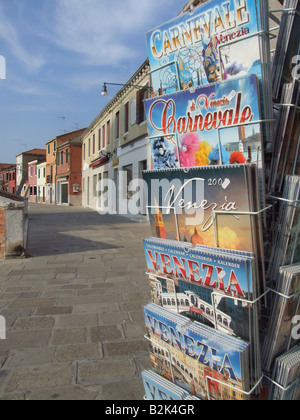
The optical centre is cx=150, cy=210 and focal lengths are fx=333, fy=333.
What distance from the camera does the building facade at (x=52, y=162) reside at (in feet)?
137

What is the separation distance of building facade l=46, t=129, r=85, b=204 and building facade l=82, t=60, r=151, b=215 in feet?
Result: 42.1

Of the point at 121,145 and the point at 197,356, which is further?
the point at 121,145

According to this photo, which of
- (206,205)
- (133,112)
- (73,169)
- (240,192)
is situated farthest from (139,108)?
(73,169)

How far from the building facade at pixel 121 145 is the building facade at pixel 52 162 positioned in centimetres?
1283

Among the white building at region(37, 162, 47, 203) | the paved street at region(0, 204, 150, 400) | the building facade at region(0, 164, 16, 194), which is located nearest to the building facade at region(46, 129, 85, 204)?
the white building at region(37, 162, 47, 203)

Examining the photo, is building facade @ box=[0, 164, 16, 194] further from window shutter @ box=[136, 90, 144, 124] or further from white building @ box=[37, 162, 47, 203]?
window shutter @ box=[136, 90, 144, 124]

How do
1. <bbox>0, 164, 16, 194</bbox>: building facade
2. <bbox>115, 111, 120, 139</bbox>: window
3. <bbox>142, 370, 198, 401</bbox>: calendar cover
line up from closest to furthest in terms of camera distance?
<bbox>142, 370, 198, 401</bbox>: calendar cover < <bbox>115, 111, 120, 139</bbox>: window < <bbox>0, 164, 16, 194</bbox>: building facade

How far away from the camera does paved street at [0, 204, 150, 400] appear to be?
7.75ft

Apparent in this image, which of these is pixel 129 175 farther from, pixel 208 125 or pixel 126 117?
pixel 208 125

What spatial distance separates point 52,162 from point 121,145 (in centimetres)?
2842

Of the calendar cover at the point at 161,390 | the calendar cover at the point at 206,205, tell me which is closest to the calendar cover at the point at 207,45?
the calendar cover at the point at 206,205

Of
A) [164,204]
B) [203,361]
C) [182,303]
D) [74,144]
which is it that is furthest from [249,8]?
[74,144]

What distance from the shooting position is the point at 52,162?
44875 mm

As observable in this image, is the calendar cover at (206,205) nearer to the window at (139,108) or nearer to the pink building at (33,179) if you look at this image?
the window at (139,108)
